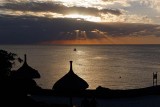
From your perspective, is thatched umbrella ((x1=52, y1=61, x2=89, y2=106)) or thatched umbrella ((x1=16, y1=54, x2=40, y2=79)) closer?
thatched umbrella ((x1=52, y1=61, x2=89, y2=106))

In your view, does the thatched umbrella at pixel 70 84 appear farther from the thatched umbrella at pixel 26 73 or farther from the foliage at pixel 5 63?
the thatched umbrella at pixel 26 73

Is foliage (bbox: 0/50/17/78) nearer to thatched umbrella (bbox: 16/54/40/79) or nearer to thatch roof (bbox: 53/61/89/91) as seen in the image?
thatched umbrella (bbox: 16/54/40/79)

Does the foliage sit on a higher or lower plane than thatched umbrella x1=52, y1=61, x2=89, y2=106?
higher

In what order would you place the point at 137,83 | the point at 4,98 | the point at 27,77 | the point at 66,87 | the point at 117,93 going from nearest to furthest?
the point at 4,98 < the point at 66,87 < the point at 27,77 < the point at 117,93 < the point at 137,83

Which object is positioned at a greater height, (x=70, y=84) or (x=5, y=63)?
(x=5, y=63)

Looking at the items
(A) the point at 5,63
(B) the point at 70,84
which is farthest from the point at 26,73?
(B) the point at 70,84

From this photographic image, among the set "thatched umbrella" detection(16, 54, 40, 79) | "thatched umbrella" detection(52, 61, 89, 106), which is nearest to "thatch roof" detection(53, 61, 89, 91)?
"thatched umbrella" detection(52, 61, 89, 106)

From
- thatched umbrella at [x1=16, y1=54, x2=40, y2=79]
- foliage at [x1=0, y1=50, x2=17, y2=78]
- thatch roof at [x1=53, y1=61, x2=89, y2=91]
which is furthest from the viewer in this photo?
thatched umbrella at [x1=16, y1=54, x2=40, y2=79]

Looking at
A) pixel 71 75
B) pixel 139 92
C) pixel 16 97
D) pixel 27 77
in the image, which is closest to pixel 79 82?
pixel 71 75

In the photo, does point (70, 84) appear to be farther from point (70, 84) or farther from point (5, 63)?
point (5, 63)

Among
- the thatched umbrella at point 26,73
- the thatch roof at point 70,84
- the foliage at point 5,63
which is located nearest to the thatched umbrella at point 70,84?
the thatch roof at point 70,84

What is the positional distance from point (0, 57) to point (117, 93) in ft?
27.2

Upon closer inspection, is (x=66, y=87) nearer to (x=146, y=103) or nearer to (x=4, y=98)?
(x=4, y=98)

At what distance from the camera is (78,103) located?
71.3 ft
